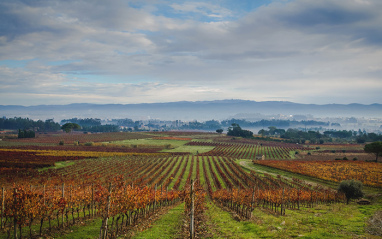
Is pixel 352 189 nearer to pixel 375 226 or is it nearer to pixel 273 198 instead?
pixel 273 198

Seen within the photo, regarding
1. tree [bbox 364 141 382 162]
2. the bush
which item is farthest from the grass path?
tree [bbox 364 141 382 162]

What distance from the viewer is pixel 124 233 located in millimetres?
15766

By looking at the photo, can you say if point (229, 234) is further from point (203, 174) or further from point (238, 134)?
point (238, 134)

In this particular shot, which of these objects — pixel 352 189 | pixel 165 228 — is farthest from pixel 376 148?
pixel 165 228

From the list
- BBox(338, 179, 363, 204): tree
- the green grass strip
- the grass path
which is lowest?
BBox(338, 179, 363, 204): tree

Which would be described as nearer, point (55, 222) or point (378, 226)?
point (378, 226)

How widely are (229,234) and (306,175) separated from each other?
4349 cm

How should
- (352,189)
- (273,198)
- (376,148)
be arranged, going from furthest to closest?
1. (376,148)
2. (352,189)
3. (273,198)

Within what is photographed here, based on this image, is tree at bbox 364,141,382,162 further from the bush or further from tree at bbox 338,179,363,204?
the bush

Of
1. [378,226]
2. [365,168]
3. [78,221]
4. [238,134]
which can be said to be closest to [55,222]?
[78,221]

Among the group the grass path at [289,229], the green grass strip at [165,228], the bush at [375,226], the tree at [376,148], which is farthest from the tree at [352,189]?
the tree at [376,148]

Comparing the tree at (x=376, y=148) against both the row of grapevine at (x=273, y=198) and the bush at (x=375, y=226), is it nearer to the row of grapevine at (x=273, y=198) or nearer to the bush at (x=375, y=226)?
the row of grapevine at (x=273, y=198)

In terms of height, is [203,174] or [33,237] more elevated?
[33,237]

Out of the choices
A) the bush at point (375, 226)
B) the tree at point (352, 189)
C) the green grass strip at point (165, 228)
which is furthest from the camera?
the tree at point (352, 189)
